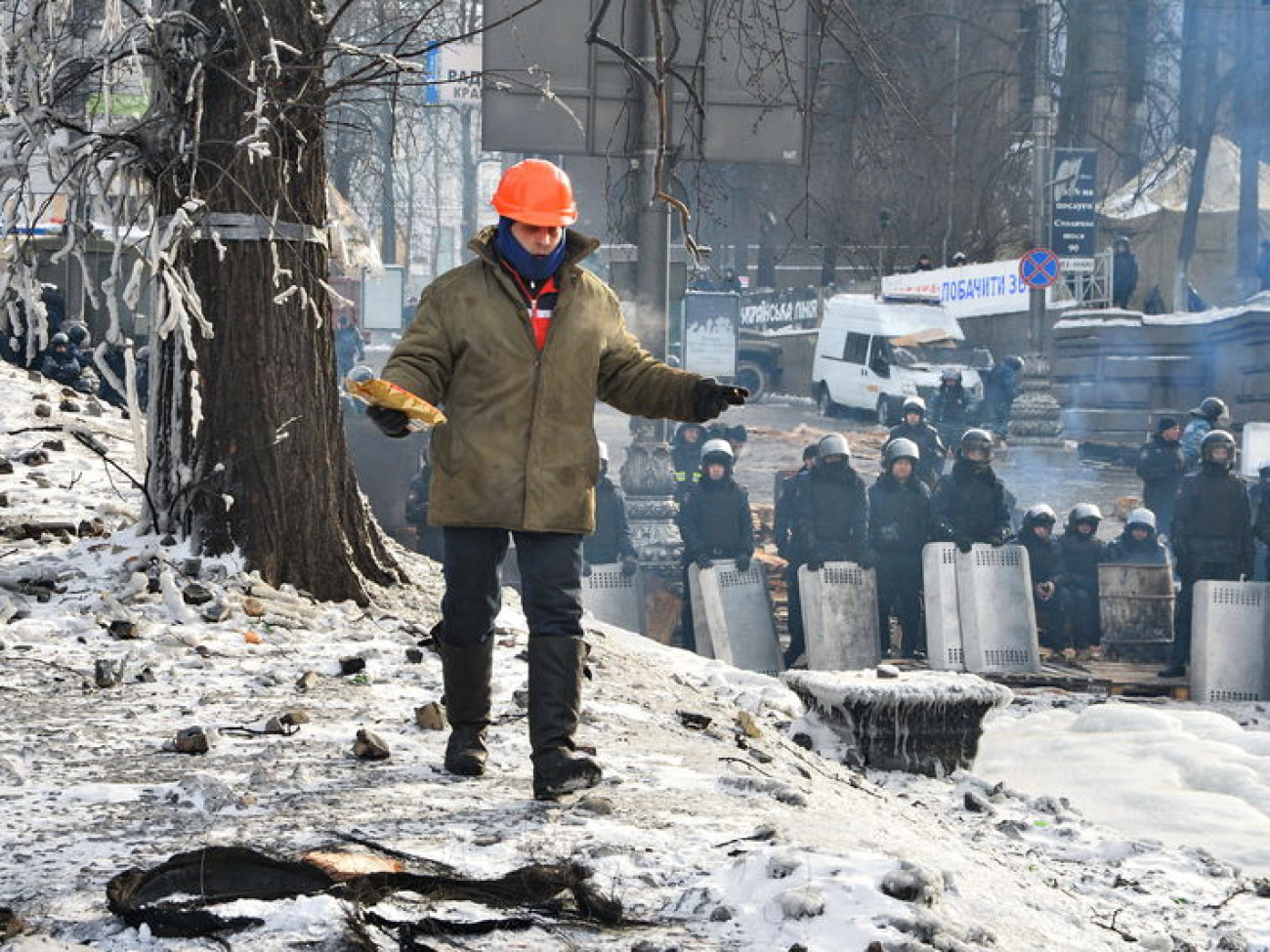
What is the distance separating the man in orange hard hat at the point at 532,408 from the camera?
521cm

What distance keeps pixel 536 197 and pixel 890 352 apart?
24.3 m

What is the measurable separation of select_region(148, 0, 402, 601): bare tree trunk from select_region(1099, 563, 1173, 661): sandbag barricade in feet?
23.9

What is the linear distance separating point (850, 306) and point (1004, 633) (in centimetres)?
1765

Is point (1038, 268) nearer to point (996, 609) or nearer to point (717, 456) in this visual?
point (717, 456)

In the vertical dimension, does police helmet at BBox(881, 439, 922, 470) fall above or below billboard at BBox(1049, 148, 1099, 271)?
below

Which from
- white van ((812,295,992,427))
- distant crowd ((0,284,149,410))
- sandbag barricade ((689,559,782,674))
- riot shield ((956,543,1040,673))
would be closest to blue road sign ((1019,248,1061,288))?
white van ((812,295,992,427))

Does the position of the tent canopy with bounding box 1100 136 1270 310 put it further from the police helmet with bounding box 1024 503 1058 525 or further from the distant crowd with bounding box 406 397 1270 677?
the distant crowd with bounding box 406 397 1270 677

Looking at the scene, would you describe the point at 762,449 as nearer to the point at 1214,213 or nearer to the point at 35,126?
the point at 1214,213

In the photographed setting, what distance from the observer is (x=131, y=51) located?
6879 mm

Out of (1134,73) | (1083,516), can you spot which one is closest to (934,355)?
(1134,73)

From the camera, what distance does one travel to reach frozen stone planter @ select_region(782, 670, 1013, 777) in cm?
810

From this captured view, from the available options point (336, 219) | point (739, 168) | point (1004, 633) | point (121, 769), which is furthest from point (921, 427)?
point (739, 168)

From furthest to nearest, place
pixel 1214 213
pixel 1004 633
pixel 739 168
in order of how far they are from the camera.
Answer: pixel 739 168
pixel 1214 213
pixel 1004 633

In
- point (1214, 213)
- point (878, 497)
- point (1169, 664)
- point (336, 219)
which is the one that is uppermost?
point (1214, 213)
